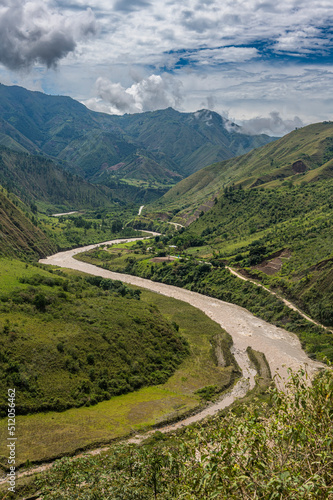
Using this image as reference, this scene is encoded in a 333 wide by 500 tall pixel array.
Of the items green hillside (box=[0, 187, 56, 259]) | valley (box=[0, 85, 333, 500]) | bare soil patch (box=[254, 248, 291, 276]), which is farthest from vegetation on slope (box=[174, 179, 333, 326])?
green hillside (box=[0, 187, 56, 259])

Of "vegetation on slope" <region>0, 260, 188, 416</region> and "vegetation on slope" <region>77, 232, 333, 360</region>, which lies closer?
"vegetation on slope" <region>0, 260, 188, 416</region>

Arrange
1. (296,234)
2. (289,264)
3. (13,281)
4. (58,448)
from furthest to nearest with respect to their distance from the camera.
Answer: (296,234) < (289,264) < (13,281) < (58,448)

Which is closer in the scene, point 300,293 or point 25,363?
point 25,363

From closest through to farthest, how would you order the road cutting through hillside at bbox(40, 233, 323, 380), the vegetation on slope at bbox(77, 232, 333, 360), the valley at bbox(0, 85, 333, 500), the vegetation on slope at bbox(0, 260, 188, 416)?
the valley at bbox(0, 85, 333, 500), the vegetation on slope at bbox(0, 260, 188, 416), the road cutting through hillside at bbox(40, 233, 323, 380), the vegetation on slope at bbox(77, 232, 333, 360)

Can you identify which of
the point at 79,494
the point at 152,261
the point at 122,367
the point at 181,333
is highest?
the point at 79,494

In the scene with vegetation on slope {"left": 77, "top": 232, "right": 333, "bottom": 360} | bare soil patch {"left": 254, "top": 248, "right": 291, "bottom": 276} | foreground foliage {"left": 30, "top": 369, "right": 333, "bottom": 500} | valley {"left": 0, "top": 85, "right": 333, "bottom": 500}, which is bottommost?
vegetation on slope {"left": 77, "top": 232, "right": 333, "bottom": 360}

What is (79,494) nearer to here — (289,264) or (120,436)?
(120,436)

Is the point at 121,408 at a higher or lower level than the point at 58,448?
lower

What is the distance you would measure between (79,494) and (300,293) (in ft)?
262

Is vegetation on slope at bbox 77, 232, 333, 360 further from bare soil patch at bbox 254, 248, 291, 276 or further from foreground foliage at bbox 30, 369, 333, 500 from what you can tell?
foreground foliage at bbox 30, 369, 333, 500

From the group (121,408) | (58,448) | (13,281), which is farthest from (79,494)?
(13,281)

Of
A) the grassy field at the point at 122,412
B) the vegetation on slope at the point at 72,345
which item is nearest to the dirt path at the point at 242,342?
the grassy field at the point at 122,412

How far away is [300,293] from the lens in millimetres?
96812

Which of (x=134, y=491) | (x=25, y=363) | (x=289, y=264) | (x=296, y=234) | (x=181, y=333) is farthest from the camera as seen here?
(x=296, y=234)
